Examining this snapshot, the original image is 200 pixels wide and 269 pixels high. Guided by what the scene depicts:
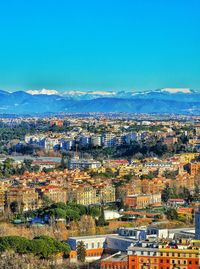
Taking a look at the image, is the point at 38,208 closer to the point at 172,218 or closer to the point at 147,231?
the point at 172,218

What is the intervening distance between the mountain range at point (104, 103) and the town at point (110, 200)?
3328 inches

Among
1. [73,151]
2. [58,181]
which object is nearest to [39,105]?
[73,151]

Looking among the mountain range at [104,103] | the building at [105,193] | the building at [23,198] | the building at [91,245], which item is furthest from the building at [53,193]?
the mountain range at [104,103]

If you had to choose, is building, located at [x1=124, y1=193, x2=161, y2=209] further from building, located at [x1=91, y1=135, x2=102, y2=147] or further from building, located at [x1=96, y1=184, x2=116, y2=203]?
building, located at [x1=91, y1=135, x2=102, y2=147]

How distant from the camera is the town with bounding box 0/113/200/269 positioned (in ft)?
52.6

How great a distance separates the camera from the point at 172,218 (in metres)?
21.9

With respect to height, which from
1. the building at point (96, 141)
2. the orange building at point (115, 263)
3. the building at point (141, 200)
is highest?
the building at point (96, 141)

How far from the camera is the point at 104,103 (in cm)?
15500

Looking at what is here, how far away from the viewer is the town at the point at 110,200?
16.0m

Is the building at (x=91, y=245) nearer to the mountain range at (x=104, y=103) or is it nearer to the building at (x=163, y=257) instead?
the building at (x=163, y=257)

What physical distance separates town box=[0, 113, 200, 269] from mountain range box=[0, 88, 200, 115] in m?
84.5

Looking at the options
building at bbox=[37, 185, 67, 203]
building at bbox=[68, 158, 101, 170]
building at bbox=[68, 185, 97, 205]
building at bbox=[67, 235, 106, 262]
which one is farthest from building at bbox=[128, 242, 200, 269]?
building at bbox=[68, 158, 101, 170]

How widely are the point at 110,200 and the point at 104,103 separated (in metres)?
128

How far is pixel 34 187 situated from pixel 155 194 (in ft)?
13.1
